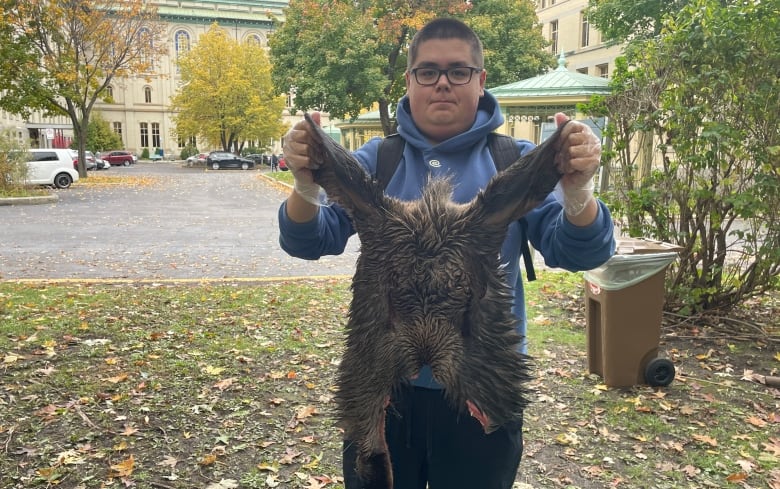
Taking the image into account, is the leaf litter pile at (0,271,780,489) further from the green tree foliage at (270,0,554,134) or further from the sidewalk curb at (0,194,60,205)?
the green tree foliage at (270,0,554,134)

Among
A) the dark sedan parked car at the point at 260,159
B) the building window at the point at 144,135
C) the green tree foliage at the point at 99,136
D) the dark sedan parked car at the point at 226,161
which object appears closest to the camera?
the dark sedan parked car at the point at 226,161

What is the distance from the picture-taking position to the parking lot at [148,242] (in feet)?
33.9

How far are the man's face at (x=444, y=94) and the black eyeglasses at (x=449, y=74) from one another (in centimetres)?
1

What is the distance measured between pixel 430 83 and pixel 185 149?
2817 inches

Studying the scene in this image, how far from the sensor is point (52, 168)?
2655 cm

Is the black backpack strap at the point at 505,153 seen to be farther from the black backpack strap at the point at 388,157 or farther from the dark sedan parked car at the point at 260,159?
the dark sedan parked car at the point at 260,159

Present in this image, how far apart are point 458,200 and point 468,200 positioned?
1.8 inches

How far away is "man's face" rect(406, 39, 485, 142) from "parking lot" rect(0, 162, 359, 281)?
808 cm

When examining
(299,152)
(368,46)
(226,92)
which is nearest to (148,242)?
(299,152)

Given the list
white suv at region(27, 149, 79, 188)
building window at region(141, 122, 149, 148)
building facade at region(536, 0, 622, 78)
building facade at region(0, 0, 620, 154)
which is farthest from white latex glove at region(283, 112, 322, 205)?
building window at region(141, 122, 149, 148)

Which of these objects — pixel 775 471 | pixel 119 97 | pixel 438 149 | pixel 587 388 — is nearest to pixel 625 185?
pixel 587 388

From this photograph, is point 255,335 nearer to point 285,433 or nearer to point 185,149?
point 285,433

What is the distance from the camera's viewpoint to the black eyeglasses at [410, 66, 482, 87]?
86.0 inches

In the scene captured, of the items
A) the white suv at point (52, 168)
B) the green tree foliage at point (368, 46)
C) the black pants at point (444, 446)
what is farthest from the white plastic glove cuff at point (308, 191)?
the white suv at point (52, 168)
